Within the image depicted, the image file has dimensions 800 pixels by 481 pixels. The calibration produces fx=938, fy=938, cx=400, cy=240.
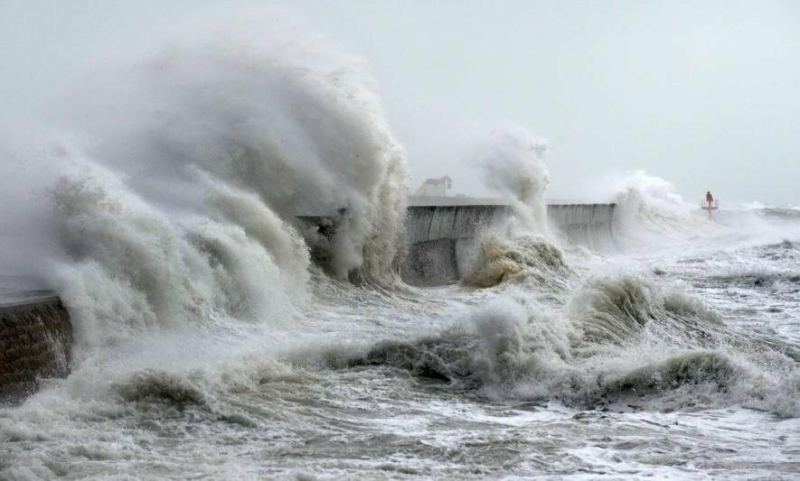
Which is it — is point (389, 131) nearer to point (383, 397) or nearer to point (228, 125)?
point (228, 125)

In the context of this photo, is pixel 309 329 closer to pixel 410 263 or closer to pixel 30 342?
pixel 30 342

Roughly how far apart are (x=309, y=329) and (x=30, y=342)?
2.95m

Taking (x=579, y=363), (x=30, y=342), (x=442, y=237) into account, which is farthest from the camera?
(x=442, y=237)

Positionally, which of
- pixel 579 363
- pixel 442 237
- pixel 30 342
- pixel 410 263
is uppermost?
pixel 442 237

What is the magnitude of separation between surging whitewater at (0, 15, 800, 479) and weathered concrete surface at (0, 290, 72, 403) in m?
0.14

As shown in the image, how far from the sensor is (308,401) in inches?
232

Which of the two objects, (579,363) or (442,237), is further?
(442,237)

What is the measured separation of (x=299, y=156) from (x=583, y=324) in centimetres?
505

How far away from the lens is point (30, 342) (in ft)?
18.4

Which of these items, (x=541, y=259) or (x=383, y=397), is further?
(x=541, y=259)

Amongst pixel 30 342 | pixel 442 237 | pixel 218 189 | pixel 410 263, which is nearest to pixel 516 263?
pixel 442 237

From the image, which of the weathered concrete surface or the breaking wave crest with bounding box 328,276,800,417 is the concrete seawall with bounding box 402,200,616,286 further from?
the weathered concrete surface

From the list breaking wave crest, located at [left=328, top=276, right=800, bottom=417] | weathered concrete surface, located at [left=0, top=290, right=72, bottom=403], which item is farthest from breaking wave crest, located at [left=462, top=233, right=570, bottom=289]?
weathered concrete surface, located at [left=0, top=290, right=72, bottom=403]

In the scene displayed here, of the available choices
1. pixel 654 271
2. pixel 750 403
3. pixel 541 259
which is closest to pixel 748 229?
pixel 654 271
